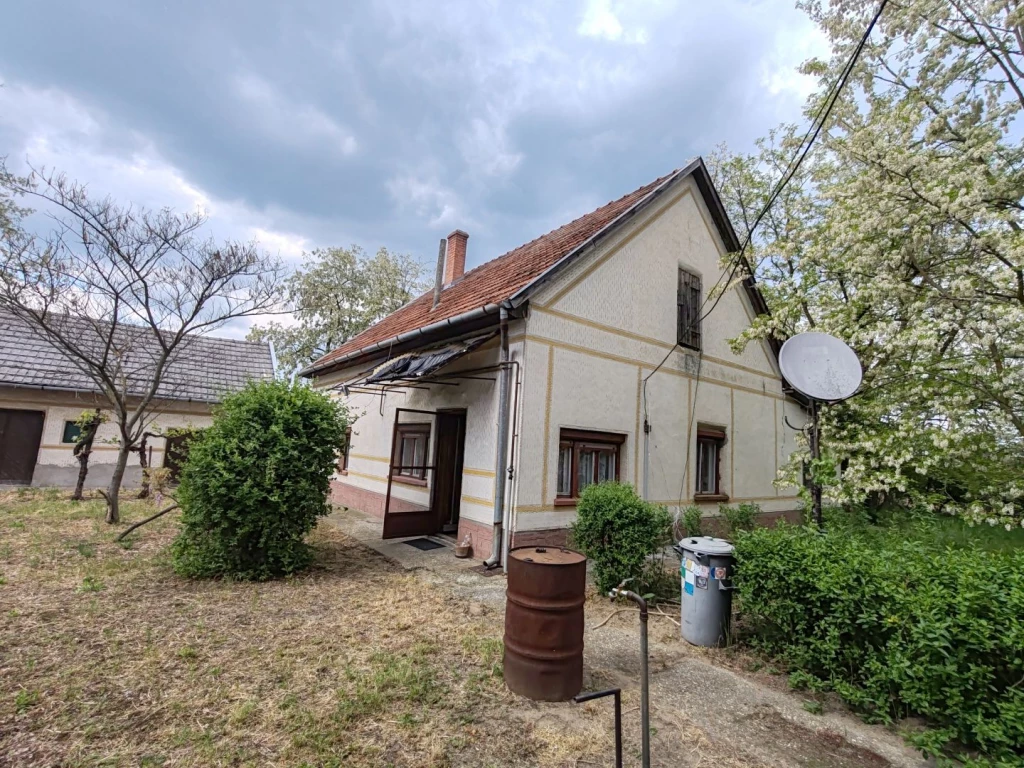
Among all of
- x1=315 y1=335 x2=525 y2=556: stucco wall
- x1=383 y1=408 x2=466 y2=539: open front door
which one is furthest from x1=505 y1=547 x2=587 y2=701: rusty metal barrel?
x1=383 y1=408 x2=466 y2=539: open front door

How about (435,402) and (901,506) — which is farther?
(901,506)

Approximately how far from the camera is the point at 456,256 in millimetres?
14547

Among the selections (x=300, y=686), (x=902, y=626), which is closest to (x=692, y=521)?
(x=902, y=626)

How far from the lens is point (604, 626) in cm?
507

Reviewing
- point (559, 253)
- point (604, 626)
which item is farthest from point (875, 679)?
point (559, 253)

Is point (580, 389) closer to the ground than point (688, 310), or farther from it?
closer to the ground

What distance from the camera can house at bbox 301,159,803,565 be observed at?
7.21m

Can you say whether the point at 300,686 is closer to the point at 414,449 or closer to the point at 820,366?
the point at 820,366

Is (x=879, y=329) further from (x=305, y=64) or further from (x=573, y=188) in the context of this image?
(x=305, y=64)

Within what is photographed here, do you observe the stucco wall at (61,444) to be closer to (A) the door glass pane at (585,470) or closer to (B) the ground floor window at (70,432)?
(B) the ground floor window at (70,432)

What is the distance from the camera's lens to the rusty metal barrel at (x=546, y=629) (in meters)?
3.44

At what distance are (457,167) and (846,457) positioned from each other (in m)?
10.6

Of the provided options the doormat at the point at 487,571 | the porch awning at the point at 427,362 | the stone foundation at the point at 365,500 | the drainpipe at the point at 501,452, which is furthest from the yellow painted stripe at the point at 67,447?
the drainpipe at the point at 501,452

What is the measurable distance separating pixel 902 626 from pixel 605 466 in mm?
5114
